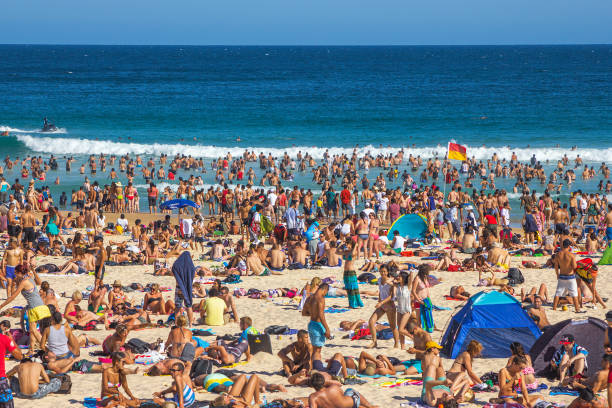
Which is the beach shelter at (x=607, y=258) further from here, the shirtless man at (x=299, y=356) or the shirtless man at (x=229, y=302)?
the shirtless man at (x=299, y=356)

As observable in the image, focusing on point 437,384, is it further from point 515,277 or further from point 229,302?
point 515,277

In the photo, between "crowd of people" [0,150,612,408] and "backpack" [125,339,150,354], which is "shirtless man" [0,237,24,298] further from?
"backpack" [125,339,150,354]

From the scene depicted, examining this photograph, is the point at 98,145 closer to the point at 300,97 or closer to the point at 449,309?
the point at 300,97

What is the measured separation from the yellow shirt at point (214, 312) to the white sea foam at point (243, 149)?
28533 mm

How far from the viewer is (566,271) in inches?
499

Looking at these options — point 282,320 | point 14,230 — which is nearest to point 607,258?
point 282,320

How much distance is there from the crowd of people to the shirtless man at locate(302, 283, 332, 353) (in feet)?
0.06

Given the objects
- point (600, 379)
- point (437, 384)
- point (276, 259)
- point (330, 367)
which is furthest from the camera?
point (276, 259)

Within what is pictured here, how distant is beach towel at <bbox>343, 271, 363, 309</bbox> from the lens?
1330cm

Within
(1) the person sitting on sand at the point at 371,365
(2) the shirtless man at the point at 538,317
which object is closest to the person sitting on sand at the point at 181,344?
(1) the person sitting on sand at the point at 371,365

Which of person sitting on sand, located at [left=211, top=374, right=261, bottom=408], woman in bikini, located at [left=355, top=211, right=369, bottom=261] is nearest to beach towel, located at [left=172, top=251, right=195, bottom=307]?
person sitting on sand, located at [left=211, top=374, right=261, bottom=408]

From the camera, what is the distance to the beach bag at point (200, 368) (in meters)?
9.92

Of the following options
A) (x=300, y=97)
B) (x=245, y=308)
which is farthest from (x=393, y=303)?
(x=300, y=97)

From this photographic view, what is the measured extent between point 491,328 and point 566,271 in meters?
2.55
